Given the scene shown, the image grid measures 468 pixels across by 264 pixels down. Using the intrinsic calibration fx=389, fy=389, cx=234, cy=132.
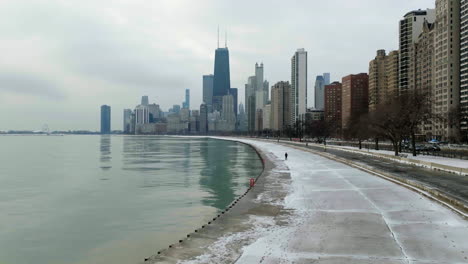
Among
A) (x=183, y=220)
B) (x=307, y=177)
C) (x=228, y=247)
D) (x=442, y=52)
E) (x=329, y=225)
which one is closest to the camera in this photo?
(x=228, y=247)

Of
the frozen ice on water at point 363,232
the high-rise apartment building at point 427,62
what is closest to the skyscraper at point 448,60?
the high-rise apartment building at point 427,62

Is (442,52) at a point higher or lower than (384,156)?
higher

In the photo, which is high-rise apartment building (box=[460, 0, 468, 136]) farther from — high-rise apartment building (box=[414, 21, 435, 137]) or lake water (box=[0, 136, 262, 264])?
lake water (box=[0, 136, 262, 264])

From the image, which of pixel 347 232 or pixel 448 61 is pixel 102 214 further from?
pixel 448 61

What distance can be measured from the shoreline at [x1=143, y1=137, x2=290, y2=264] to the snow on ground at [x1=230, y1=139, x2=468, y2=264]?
0.63 m

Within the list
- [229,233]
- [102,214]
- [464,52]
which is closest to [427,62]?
[464,52]

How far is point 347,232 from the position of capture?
17922 mm

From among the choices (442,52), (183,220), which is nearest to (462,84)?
(442,52)

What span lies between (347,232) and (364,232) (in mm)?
762

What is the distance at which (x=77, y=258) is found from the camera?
1942 cm

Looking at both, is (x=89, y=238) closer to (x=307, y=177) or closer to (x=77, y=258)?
(x=77, y=258)

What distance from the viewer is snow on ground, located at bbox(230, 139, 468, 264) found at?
1439 centimetres

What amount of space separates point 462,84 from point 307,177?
147m

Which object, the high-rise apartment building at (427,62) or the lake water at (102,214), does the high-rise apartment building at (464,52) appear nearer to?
the high-rise apartment building at (427,62)
